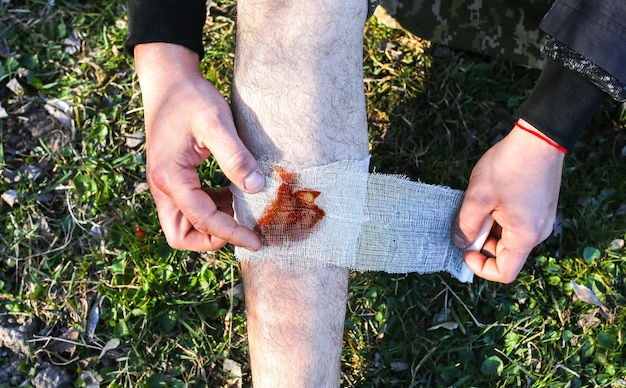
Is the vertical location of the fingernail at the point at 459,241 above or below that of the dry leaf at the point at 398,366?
above

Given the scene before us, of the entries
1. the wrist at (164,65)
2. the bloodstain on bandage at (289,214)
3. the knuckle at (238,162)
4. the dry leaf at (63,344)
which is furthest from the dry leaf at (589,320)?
the dry leaf at (63,344)

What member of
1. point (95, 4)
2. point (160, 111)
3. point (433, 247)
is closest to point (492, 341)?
point (433, 247)

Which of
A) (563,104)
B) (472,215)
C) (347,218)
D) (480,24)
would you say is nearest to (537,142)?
(563,104)

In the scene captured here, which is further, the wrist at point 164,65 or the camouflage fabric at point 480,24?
the camouflage fabric at point 480,24

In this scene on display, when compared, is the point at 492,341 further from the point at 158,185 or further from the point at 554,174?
the point at 158,185

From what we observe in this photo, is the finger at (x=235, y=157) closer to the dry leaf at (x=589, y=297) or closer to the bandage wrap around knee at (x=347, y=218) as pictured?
the bandage wrap around knee at (x=347, y=218)

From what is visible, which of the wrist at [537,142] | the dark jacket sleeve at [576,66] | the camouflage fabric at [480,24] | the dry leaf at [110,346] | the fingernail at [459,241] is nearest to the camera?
the dark jacket sleeve at [576,66]

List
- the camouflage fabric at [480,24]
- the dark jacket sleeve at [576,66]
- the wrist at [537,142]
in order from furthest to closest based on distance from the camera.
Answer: the camouflage fabric at [480,24]
the wrist at [537,142]
the dark jacket sleeve at [576,66]

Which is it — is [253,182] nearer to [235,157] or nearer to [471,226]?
[235,157]

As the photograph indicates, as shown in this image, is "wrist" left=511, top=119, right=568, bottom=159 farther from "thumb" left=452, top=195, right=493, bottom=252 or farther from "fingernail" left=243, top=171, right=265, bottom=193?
"fingernail" left=243, top=171, right=265, bottom=193
